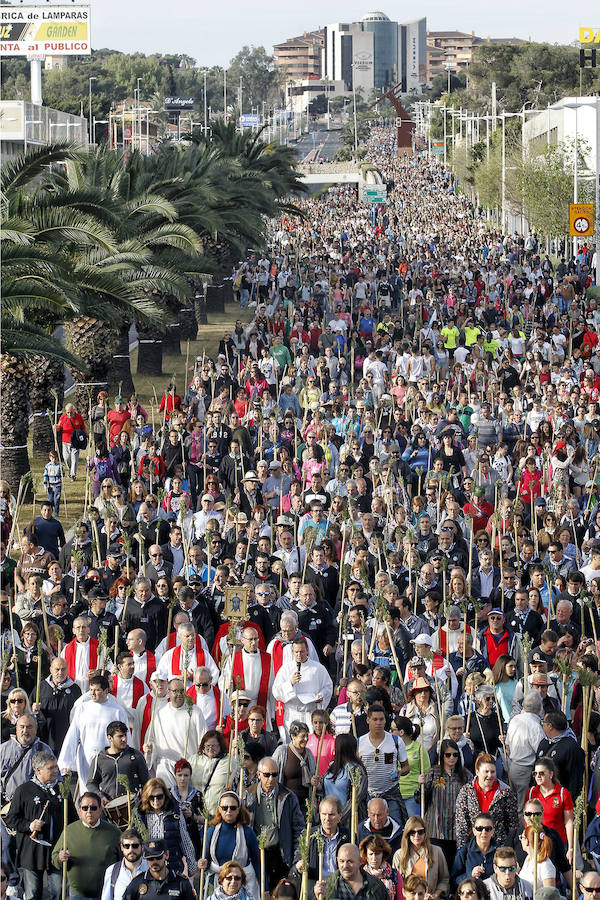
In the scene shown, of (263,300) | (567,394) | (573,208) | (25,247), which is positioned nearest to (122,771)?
(25,247)

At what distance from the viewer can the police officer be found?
24.9 feet

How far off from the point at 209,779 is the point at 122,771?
1.65 ft

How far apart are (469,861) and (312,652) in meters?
2.70

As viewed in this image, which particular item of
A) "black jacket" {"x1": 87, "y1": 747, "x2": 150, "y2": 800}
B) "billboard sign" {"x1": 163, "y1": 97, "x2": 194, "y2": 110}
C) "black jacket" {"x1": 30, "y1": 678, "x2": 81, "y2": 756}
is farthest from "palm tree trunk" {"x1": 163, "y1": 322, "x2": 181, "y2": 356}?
"billboard sign" {"x1": 163, "y1": 97, "x2": 194, "y2": 110}

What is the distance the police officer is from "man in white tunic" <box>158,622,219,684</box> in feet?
8.48

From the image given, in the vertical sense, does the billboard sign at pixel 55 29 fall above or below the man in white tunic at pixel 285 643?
above

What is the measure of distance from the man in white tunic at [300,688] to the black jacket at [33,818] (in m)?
2.05

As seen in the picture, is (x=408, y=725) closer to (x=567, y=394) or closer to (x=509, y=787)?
(x=509, y=787)

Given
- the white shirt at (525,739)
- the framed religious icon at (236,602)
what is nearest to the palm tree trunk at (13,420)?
the framed religious icon at (236,602)

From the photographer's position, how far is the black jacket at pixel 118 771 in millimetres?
8930

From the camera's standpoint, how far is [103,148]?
27.4m

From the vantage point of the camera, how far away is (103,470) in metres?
17.2

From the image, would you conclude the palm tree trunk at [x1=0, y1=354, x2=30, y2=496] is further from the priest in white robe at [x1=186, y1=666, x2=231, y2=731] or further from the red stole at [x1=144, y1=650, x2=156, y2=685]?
the priest in white robe at [x1=186, y1=666, x2=231, y2=731]

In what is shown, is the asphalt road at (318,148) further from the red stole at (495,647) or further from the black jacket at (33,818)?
the black jacket at (33,818)
